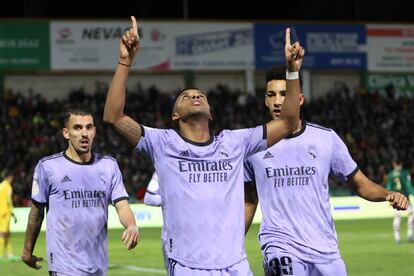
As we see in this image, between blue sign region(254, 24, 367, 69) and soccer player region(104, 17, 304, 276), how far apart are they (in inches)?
1604

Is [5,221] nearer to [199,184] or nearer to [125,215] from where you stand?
[125,215]

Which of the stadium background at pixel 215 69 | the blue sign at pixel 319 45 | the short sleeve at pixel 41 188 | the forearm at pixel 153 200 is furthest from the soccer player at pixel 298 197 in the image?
the blue sign at pixel 319 45

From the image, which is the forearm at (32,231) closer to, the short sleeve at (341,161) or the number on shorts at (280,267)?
the number on shorts at (280,267)

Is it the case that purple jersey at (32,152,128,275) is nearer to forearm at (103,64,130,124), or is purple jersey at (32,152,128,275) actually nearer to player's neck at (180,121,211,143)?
player's neck at (180,121,211,143)

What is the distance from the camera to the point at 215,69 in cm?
4756

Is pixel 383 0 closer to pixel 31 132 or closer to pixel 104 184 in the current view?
pixel 31 132

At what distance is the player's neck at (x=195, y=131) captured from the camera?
267 inches

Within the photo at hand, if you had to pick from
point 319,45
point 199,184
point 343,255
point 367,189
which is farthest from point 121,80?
point 319,45

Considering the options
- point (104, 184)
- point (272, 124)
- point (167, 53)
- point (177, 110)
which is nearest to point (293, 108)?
point (272, 124)

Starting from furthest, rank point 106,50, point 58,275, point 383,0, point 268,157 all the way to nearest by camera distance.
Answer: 1. point 383,0
2. point 106,50
3. point 58,275
4. point 268,157

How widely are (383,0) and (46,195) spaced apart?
45.1 meters

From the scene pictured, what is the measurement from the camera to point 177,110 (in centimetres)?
677

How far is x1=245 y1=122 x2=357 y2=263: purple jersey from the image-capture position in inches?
302

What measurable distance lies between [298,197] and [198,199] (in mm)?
1267
